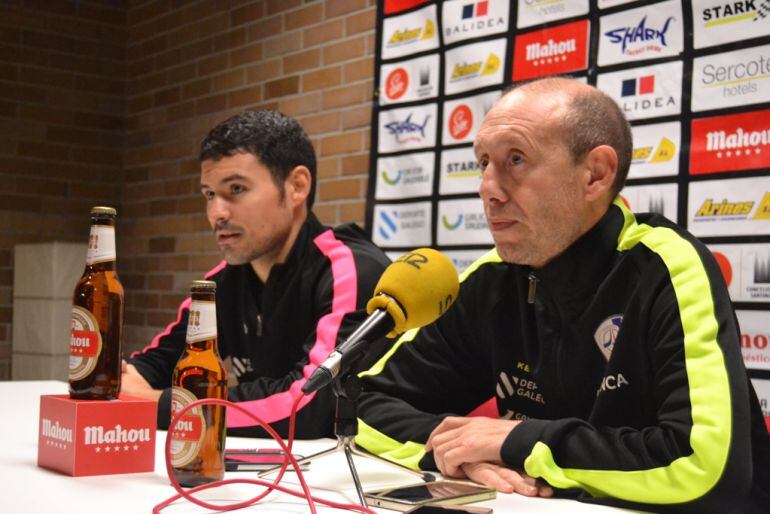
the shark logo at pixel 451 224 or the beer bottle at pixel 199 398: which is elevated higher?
the shark logo at pixel 451 224

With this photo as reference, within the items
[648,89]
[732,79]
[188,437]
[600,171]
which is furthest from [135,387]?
[732,79]

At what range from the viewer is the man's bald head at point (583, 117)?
1488mm

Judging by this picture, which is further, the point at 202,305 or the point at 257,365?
the point at 257,365

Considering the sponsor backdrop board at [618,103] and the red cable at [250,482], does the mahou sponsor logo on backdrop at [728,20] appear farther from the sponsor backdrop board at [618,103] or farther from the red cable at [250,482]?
the red cable at [250,482]

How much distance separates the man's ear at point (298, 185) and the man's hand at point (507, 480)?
1.18m

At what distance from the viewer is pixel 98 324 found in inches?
46.1

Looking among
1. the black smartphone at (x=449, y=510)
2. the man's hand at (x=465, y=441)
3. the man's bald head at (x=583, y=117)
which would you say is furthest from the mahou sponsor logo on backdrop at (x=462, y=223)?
the black smartphone at (x=449, y=510)

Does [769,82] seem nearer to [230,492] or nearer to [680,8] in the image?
[680,8]

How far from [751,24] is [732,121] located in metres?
0.23

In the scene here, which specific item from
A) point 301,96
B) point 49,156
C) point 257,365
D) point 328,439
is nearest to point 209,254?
point 301,96

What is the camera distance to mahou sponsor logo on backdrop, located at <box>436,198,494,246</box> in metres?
2.68

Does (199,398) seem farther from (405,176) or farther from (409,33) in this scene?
(409,33)

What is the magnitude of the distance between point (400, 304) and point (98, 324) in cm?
42

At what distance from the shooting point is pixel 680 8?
217cm
